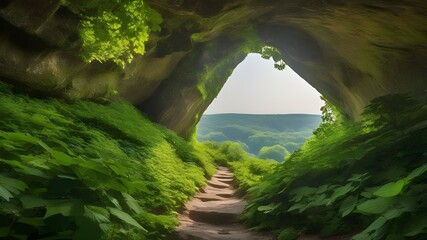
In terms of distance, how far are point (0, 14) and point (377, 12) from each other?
887 centimetres

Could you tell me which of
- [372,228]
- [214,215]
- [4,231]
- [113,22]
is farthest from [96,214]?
[214,215]

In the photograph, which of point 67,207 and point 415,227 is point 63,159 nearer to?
point 67,207

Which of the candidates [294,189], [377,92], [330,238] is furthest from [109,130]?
[377,92]

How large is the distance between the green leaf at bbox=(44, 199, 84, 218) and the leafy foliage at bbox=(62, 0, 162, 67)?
17.7 ft

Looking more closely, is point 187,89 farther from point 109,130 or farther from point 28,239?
point 28,239

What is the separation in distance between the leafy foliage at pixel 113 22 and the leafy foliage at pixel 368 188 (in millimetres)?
4574

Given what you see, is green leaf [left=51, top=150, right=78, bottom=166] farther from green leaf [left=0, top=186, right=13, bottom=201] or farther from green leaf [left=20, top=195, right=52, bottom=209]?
green leaf [left=0, top=186, right=13, bottom=201]

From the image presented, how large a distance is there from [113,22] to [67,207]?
5.78m

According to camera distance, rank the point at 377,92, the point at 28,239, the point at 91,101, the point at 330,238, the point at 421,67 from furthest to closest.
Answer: the point at 91,101 → the point at 377,92 → the point at 421,67 → the point at 330,238 → the point at 28,239

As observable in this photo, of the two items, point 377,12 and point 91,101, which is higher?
point 377,12

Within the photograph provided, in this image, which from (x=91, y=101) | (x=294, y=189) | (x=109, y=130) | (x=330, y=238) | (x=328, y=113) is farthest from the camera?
(x=328, y=113)

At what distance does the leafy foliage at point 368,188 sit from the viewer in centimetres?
289

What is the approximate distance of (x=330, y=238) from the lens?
4.55 m

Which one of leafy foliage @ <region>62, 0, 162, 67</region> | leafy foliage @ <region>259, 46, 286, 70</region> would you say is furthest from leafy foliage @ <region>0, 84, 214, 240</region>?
leafy foliage @ <region>259, 46, 286, 70</region>
